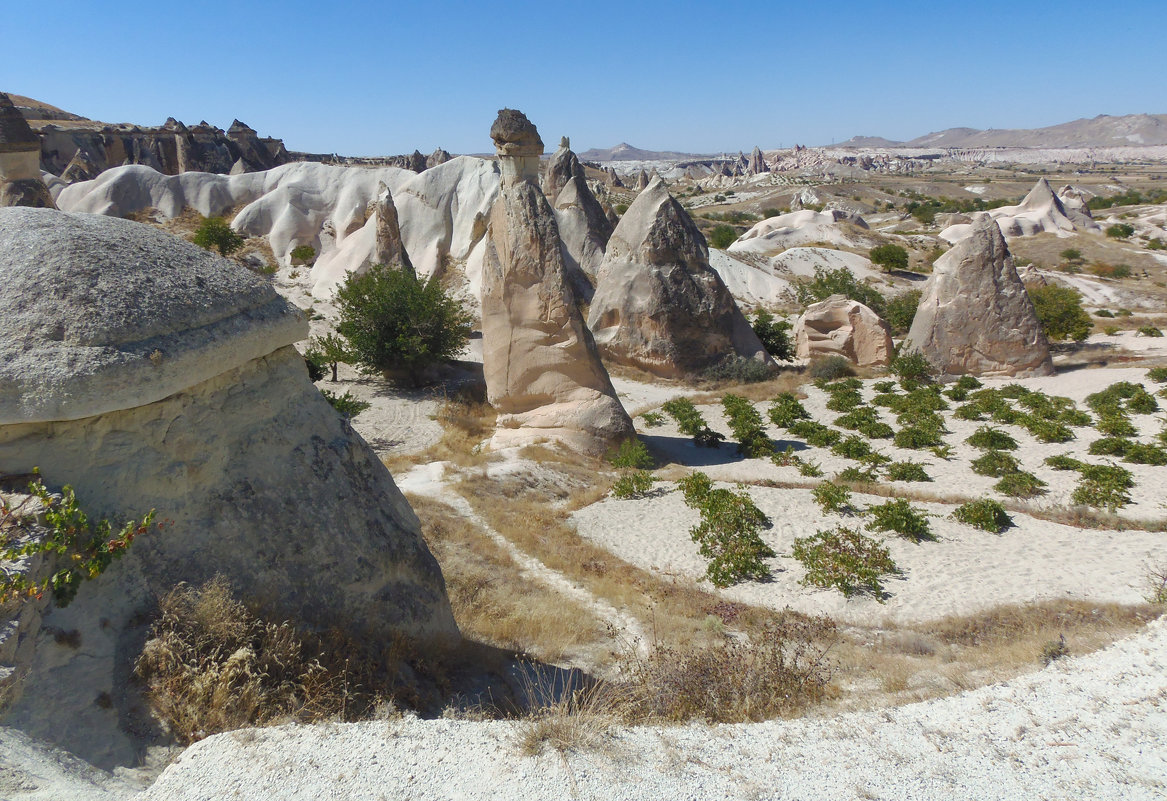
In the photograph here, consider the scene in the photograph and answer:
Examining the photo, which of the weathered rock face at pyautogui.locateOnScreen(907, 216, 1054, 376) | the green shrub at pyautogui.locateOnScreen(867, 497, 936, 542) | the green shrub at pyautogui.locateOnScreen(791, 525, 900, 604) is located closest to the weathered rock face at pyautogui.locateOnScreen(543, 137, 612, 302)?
the weathered rock face at pyautogui.locateOnScreen(907, 216, 1054, 376)

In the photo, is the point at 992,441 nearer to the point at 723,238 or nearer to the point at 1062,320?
the point at 1062,320

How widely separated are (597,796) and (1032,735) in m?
2.00

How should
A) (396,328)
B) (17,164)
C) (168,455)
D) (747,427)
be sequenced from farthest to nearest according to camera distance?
(17,164)
(396,328)
(747,427)
(168,455)

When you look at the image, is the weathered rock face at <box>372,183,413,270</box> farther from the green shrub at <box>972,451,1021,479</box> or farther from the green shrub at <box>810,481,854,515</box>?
the green shrub at <box>972,451,1021,479</box>

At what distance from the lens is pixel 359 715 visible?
2949 mm

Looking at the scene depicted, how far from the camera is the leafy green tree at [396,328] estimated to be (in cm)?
1375

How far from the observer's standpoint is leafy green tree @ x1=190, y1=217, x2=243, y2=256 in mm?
21163

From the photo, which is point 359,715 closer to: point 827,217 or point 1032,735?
point 1032,735

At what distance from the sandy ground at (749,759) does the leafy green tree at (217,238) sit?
21.9m

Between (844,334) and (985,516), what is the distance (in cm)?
975

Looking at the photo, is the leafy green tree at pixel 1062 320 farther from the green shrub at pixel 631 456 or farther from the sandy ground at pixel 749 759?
the sandy ground at pixel 749 759

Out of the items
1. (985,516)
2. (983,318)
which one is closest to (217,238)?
(983,318)

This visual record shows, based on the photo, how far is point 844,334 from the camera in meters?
16.7

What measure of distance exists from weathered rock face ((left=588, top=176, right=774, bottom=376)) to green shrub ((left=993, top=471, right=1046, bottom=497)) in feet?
23.3
